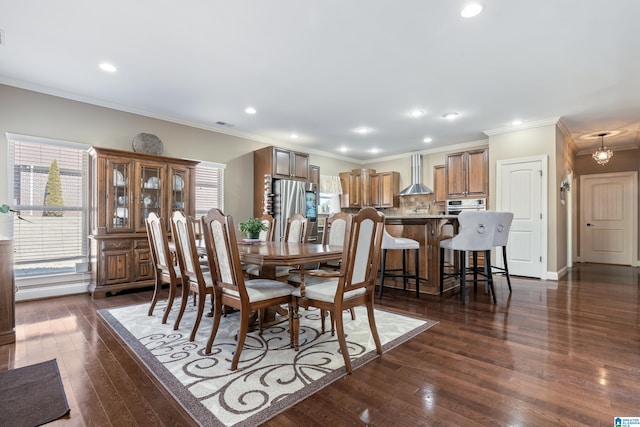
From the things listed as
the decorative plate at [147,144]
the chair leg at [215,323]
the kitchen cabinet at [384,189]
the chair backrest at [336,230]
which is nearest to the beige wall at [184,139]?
the decorative plate at [147,144]

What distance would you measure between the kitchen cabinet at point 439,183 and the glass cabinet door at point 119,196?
19.4 ft

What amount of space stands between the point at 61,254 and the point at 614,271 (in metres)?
9.38

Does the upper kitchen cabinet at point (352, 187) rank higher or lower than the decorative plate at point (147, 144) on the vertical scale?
lower

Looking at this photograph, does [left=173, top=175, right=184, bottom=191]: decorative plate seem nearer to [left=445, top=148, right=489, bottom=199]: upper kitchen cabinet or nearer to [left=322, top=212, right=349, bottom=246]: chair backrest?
[left=322, top=212, right=349, bottom=246]: chair backrest

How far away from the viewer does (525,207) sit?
17.5ft

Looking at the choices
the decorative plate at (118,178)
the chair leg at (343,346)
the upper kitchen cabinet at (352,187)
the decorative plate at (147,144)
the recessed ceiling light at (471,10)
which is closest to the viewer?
the chair leg at (343,346)

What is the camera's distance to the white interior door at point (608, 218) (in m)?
6.90

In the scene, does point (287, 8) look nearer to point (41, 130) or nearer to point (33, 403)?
point (33, 403)

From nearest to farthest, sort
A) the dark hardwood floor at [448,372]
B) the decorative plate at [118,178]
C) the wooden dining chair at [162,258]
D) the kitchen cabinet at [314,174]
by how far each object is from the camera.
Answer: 1. the dark hardwood floor at [448,372]
2. the wooden dining chair at [162,258]
3. the decorative plate at [118,178]
4. the kitchen cabinet at [314,174]

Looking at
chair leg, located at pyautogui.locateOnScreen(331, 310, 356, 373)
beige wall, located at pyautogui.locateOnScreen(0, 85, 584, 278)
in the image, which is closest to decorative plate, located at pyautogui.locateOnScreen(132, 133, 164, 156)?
beige wall, located at pyautogui.locateOnScreen(0, 85, 584, 278)

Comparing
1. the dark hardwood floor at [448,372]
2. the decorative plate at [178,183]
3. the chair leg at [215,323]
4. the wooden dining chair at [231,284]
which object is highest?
the decorative plate at [178,183]

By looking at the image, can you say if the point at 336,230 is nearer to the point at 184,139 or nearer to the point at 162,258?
the point at 162,258

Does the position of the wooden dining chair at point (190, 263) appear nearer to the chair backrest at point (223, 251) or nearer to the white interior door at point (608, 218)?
the chair backrest at point (223, 251)

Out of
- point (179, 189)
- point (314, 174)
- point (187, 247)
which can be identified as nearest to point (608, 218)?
point (314, 174)
